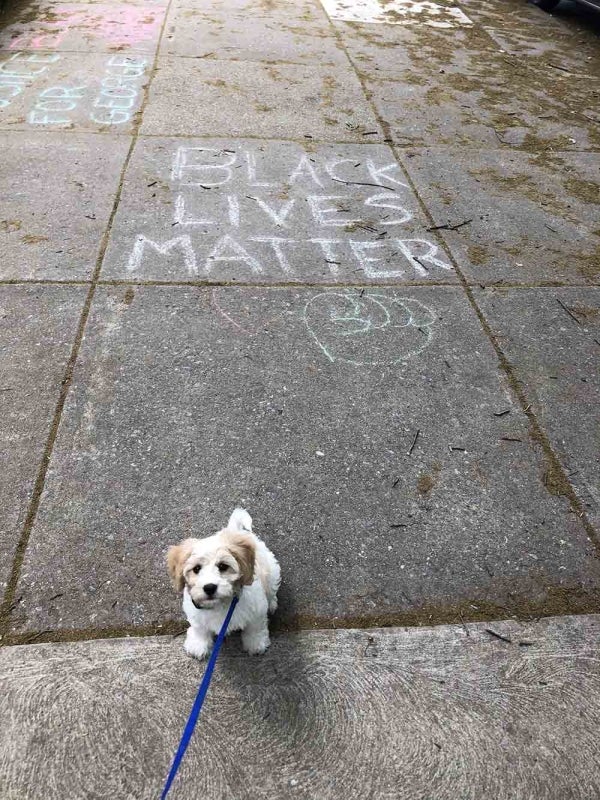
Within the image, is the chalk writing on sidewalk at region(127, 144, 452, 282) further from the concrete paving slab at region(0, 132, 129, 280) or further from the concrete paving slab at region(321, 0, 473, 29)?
the concrete paving slab at region(321, 0, 473, 29)

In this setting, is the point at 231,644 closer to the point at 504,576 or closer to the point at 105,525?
the point at 105,525

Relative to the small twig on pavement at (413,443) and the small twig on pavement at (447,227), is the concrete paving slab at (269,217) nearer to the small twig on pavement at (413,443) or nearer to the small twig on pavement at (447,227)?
the small twig on pavement at (447,227)

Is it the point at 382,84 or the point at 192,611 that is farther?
the point at 382,84

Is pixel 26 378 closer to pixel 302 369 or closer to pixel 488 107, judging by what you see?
pixel 302 369

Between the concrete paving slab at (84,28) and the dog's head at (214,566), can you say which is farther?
the concrete paving slab at (84,28)

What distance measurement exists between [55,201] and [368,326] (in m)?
2.97

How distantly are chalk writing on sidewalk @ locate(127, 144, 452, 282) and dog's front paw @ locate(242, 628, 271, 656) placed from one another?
2.65 meters

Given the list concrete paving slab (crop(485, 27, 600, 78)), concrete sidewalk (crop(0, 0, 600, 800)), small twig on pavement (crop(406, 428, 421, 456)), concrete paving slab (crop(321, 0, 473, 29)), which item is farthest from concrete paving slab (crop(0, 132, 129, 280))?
concrete paving slab (crop(485, 27, 600, 78))

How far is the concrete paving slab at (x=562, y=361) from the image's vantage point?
3170mm

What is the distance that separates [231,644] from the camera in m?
2.34

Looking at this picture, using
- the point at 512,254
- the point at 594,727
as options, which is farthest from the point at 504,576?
the point at 512,254

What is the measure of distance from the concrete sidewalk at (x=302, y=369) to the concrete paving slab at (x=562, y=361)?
0.8 inches

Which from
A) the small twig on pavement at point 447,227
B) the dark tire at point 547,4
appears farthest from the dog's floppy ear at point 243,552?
the dark tire at point 547,4

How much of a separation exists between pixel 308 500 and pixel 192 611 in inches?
35.7
